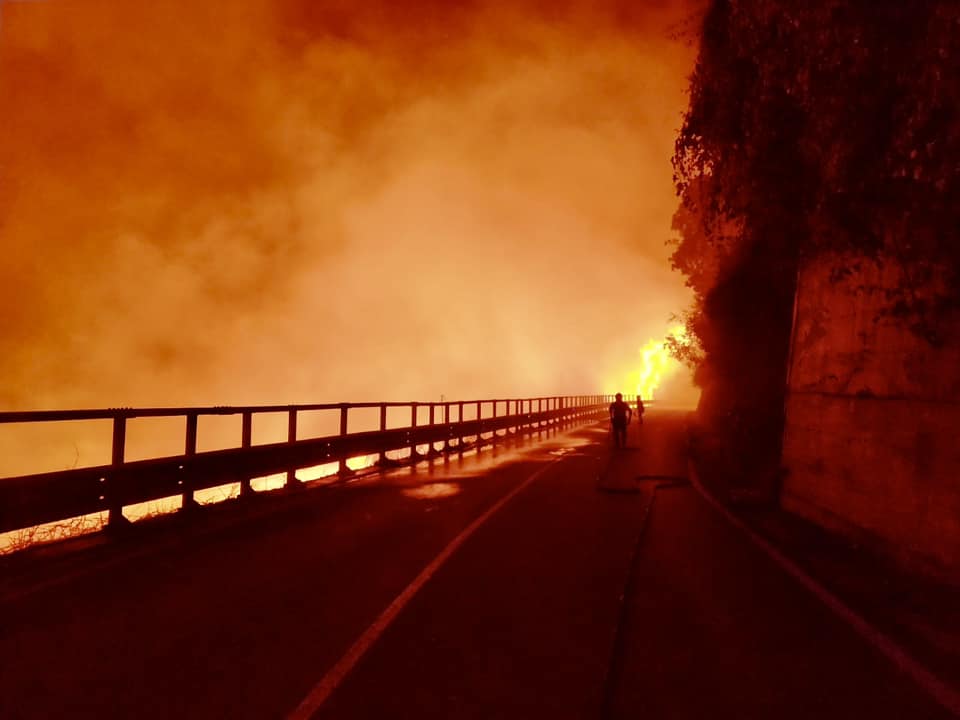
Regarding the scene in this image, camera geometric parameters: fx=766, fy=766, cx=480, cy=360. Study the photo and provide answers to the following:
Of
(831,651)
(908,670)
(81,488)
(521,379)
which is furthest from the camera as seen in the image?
(521,379)

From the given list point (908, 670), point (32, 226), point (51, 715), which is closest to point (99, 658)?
point (51, 715)

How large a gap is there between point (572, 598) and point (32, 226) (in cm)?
17919

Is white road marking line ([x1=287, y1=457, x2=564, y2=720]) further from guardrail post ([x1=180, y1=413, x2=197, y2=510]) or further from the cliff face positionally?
the cliff face

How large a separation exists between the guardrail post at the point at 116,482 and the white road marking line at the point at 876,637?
295 inches

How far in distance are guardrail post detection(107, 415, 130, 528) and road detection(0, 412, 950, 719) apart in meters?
0.59

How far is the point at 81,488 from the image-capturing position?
8.48m

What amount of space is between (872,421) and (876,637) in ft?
12.1

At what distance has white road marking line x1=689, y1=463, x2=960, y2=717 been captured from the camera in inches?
181

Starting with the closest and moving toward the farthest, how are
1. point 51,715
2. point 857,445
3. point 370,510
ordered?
point 51,715
point 857,445
point 370,510

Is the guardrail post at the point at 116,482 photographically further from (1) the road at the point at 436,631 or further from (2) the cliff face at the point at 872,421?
(2) the cliff face at the point at 872,421

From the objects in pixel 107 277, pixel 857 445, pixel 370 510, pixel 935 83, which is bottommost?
pixel 370 510

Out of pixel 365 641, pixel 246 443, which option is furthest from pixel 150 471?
pixel 365 641

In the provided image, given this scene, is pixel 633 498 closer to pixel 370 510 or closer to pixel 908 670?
pixel 370 510

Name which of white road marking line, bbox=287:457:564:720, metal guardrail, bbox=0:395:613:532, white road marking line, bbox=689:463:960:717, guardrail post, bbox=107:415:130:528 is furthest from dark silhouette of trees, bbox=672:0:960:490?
guardrail post, bbox=107:415:130:528
